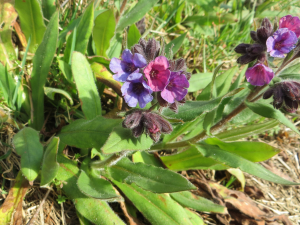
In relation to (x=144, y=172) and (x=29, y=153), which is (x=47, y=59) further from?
(x=144, y=172)

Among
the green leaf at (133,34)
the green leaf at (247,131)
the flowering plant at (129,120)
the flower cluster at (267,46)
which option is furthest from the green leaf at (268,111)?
the green leaf at (133,34)

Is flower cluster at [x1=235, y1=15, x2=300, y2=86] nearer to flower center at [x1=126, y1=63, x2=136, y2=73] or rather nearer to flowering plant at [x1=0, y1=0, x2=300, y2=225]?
flowering plant at [x1=0, y1=0, x2=300, y2=225]

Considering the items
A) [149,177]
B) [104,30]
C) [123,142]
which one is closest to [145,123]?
[123,142]

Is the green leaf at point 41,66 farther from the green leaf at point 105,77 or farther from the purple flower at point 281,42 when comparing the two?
the purple flower at point 281,42

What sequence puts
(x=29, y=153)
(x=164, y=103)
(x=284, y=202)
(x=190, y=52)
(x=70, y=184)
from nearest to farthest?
(x=164, y=103)
(x=29, y=153)
(x=70, y=184)
(x=284, y=202)
(x=190, y=52)

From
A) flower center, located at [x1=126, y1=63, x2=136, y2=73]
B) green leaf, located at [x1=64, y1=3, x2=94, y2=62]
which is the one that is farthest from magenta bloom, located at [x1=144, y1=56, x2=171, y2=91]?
green leaf, located at [x1=64, y1=3, x2=94, y2=62]

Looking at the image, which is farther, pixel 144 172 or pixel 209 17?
pixel 209 17

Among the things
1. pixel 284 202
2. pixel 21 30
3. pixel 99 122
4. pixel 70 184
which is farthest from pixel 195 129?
pixel 21 30
